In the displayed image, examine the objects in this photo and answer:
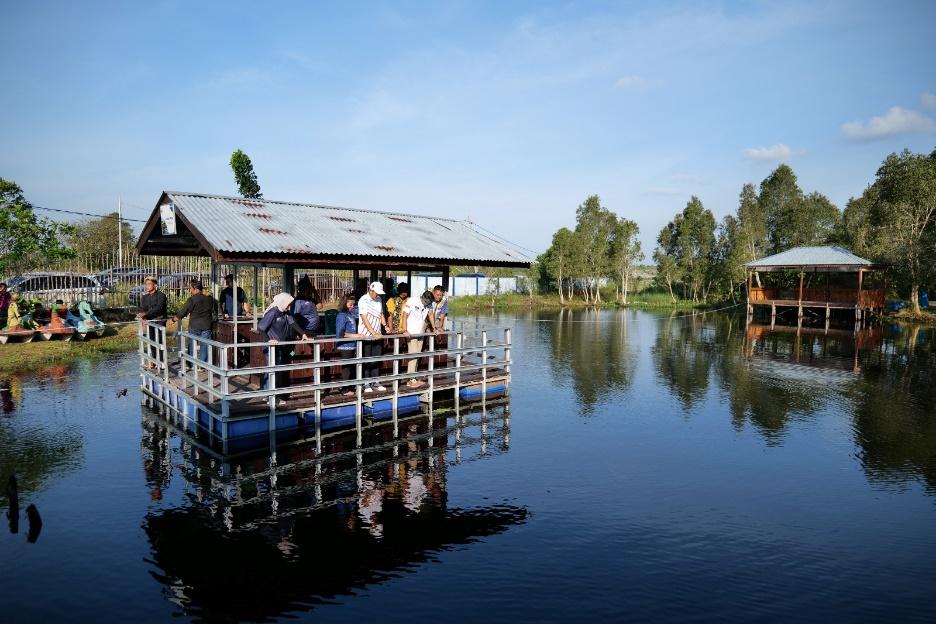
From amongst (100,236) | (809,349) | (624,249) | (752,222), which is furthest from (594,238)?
(100,236)

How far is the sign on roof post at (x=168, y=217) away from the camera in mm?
12688

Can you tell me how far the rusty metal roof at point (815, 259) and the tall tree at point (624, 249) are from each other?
41.4 ft

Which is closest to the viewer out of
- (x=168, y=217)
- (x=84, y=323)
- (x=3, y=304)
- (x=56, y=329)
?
(x=168, y=217)

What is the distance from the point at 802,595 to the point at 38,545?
9.08 meters

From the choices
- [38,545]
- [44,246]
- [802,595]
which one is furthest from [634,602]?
[44,246]

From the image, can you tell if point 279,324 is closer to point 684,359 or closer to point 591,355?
point 591,355

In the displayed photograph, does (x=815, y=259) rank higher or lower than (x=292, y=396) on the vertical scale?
higher

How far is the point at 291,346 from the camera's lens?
12.2 meters

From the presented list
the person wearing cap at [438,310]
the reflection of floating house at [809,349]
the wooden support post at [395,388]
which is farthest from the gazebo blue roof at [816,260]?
the wooden support post at [395,388]

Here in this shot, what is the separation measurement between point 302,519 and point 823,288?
4363cm

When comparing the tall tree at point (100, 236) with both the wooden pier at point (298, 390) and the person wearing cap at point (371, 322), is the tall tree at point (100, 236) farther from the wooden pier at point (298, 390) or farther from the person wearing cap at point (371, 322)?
the person wearing cap at point (371, 322)

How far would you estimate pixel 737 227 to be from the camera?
186 feet

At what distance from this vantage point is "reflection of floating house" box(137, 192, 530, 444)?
11156mm

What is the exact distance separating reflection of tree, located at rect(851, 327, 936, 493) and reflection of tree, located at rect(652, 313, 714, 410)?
13.4 feet
